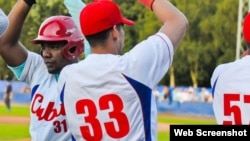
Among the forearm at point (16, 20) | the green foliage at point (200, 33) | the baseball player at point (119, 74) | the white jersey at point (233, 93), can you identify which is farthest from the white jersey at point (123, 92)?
the green foliage at point (200, 33)

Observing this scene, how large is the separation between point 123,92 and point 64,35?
1129mm

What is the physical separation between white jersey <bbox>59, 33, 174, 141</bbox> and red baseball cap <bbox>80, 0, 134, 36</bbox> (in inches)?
6.3

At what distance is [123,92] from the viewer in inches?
141

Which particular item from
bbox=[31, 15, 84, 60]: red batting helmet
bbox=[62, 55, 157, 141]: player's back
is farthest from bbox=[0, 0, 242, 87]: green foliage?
bbox=[62, 55, 157, 141]: player's back

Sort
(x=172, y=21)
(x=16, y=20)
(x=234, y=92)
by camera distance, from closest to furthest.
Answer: (x=172, y=21), (x=234, y=92), (x=16, y=20)

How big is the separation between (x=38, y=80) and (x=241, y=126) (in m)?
1.47

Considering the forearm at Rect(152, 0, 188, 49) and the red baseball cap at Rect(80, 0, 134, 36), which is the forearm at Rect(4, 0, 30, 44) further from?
the forearm at Rect(152, 0, 188, 49)

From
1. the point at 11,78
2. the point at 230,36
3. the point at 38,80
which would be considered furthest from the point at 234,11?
the point at 38,80

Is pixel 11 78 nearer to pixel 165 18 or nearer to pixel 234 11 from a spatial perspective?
pixel 234 11

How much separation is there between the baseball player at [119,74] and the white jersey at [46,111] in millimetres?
689

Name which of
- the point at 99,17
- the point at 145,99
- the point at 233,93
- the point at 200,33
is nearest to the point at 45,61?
the point at 99,17

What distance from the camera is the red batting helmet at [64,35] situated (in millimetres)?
4504

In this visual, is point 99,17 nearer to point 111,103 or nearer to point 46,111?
point 111,103

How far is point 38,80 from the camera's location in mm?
4582
